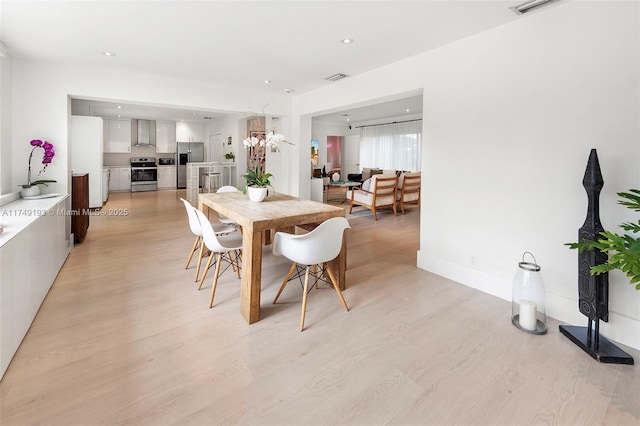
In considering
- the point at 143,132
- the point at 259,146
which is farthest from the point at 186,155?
the point at 259,146

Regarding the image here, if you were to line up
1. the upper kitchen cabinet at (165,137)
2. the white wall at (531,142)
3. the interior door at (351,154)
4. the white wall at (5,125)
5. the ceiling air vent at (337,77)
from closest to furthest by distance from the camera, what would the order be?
the white wall at (531,142) < the white wall at (5,125) < the ceiling air vent at (337,77) < the upper kitchen cabinet at (165,137) < the interior door at (351,154)

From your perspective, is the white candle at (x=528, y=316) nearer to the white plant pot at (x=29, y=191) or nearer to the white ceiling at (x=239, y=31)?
the white ceiling at (x=239, y=31)

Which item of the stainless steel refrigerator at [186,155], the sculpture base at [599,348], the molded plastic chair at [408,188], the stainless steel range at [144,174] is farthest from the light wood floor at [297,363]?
the stainless steel refrigerator at [186,155]

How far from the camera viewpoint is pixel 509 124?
2740 millimetres

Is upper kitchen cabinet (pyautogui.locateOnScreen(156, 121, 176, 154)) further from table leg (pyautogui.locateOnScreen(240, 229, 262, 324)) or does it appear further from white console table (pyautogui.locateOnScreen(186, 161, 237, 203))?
table leg (pyautogui.locateOnScreen(240, 229, 262, 324))

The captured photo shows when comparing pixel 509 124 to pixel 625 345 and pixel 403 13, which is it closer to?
pixel 403 13

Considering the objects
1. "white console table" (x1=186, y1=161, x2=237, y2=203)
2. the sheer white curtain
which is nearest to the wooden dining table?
"white console table" (x1=186, y1=161, x2=237, y2=203)

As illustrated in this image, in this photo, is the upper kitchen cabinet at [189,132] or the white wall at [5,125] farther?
the upper kitchen cabinet at [189,132]

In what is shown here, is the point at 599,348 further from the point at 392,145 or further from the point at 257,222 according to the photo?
the point at 392,145

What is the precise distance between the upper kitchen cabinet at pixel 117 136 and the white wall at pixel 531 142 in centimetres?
937

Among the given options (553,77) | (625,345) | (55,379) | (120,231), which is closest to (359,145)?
(120,231)

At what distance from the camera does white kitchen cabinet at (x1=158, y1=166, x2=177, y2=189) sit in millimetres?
10844

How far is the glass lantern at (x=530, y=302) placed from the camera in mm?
2285

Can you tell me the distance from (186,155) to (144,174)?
1526mm
